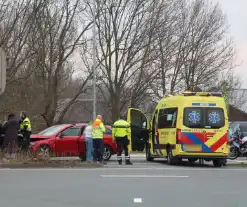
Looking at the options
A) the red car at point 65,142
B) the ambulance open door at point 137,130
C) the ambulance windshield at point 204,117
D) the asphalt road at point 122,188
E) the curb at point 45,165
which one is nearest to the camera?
the asphalt road at point 122,188

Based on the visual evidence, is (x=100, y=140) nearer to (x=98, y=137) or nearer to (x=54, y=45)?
(x=98, y=137)

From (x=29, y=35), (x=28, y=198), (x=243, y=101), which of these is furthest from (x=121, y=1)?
(x=243, y=101)

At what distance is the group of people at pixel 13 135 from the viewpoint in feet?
57.3

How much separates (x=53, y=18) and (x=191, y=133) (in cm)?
1739

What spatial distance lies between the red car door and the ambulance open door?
2149mm

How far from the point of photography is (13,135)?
714 inches

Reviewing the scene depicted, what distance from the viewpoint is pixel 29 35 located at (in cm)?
2931

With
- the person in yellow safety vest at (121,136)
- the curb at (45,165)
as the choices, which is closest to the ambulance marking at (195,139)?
the person in yellow safety vest at (121,136)

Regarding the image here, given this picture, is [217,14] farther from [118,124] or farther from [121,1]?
[118,124]

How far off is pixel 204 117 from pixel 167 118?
1548 millimetres

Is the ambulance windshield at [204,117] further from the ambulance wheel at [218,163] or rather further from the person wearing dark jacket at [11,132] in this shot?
the person wearing dark jacket at [11,132]

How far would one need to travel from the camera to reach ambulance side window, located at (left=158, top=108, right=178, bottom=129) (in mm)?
17500

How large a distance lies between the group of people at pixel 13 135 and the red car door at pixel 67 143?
1.14 m

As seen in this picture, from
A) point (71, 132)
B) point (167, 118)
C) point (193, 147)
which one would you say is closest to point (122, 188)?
point (193, 147)
